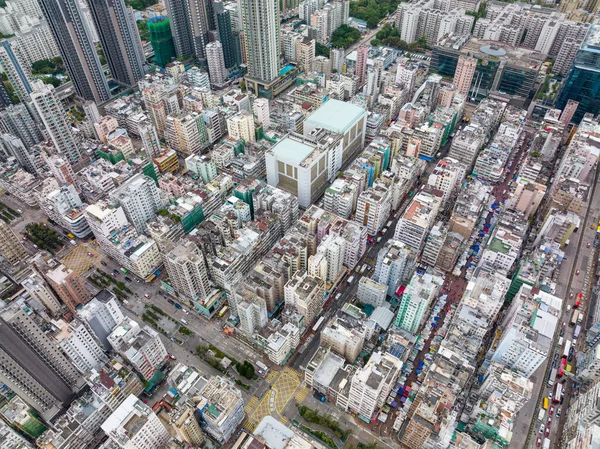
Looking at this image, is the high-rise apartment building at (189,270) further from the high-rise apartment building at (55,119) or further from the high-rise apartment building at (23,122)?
the high-rise apartment building at (23,122)

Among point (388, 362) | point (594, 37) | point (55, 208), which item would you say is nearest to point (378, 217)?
point (388, 362)

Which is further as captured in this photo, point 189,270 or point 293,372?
point 189,270

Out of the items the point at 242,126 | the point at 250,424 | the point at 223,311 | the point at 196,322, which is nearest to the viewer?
the point at 250,424

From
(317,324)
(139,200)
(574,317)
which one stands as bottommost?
(574,317)

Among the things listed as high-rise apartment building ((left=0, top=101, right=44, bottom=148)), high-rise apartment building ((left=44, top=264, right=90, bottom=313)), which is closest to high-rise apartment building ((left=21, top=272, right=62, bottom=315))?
high-rise apartment building ((left=44, top=264, right=90, bottom=313))

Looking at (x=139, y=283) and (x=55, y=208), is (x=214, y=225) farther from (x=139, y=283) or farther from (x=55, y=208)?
(x=55, y=208)

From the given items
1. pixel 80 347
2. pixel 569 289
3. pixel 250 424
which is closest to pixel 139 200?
pixel 80 347

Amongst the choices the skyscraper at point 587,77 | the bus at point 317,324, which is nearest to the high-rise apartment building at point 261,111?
the bus at point 317,324

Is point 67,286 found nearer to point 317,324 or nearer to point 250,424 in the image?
point 250,424
